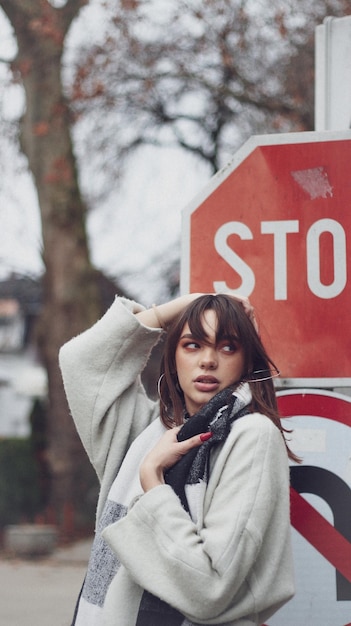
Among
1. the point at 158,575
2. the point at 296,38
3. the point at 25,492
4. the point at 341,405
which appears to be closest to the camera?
the point at 158,575

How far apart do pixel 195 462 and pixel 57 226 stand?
1040 cm

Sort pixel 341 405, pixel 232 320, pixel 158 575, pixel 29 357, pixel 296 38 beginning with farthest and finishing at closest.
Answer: pixel 29 357 → pixel 296 38 → pixel 341 405 → pixel 232 320 → pixel 158 575

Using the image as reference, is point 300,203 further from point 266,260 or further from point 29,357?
point 29,357

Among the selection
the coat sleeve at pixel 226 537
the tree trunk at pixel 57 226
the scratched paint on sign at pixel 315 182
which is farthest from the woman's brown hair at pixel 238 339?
the tree trunk at pixel 57 226

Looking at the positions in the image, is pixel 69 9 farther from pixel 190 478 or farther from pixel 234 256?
pixel 190 478

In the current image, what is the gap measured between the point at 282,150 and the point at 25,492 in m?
12.4

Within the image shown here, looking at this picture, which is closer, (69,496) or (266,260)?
(266,260)

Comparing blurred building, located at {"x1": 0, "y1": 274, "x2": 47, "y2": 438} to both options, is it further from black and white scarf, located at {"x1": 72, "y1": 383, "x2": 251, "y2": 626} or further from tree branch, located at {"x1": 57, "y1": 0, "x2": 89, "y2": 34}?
black and white scarf, located at {"x1": 72, "y1": 383, "x2": 251, "y2": 626}

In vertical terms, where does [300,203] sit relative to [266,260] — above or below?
above

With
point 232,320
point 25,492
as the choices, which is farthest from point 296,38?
point 232,320

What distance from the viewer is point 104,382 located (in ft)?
7.82

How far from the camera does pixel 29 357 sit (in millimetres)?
39125

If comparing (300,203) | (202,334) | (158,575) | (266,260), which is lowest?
(158,575)

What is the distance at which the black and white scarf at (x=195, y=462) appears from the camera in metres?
1.97
